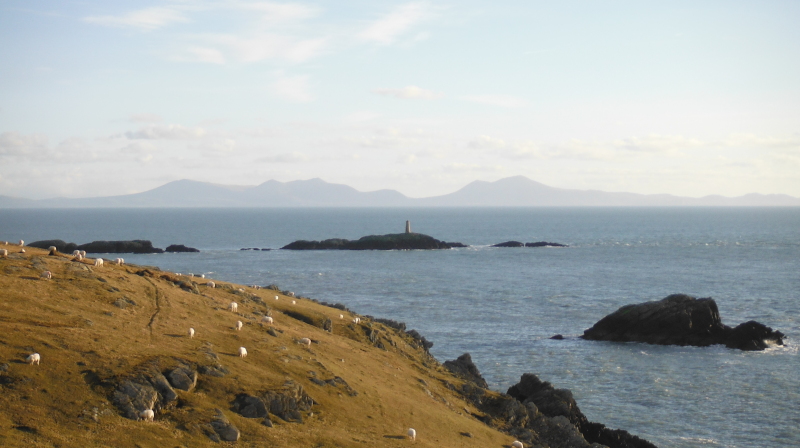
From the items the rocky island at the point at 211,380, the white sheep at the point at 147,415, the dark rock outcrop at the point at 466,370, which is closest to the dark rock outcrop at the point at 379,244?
the dark rock outcrop at the point at 466,370

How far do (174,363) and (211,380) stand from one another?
1.62 metres

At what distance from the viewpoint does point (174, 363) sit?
85.6 feet

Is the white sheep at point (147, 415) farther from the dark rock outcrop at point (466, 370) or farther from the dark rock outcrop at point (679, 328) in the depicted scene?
the dark rock outcrop at point (679, 328)

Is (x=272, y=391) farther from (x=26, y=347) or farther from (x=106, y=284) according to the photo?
(x=106, y=284)

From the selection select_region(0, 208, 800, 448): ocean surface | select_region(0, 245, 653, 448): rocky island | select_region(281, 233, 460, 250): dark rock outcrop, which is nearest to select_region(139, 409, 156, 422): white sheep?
select_region(0, 245, 653, 448): rocky island

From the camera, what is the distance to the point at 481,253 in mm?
170000

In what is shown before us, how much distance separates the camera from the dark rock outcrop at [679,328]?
217ft

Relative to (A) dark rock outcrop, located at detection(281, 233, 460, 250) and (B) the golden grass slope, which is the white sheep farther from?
(A) dark rock outcrop, located at detection(281, 233, 460, 250)

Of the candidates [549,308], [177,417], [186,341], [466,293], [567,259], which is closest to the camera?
[177,417]

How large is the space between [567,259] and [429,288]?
60446 millimetres

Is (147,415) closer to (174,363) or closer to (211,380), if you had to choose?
(174,363)

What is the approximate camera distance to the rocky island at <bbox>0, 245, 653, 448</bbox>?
22312 mm

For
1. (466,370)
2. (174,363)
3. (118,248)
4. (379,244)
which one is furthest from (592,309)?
(118,248)

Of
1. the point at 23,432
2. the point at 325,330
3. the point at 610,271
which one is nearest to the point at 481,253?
the point at 610,271
